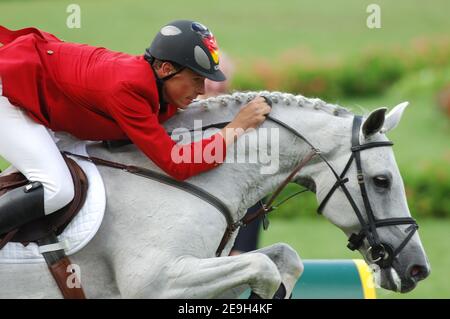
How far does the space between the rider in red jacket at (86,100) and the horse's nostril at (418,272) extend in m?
1.11

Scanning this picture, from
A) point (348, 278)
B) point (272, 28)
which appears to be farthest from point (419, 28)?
point (348, 278)

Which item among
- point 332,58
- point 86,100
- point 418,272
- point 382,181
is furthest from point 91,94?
point 332,58

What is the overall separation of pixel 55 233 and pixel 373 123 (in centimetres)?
167

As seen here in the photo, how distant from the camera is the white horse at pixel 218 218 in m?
3.80

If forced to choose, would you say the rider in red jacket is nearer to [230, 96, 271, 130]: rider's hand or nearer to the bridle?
[230, 96, 271, 130]: rider's hand

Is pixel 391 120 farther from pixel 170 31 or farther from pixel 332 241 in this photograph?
pixel 332 241

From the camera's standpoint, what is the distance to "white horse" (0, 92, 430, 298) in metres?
3.80

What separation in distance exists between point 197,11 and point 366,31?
489 cm

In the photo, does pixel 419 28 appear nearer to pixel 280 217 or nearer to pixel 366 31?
pixel 366 31

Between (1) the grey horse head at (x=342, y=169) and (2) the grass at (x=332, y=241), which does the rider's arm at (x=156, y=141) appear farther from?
(2) the grass at (x=332, y=241)

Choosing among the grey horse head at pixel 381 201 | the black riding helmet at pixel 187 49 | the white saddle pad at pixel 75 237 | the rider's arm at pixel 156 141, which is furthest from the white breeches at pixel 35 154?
the grey horse head at pixel 381 201

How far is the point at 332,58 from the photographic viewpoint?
744 inches

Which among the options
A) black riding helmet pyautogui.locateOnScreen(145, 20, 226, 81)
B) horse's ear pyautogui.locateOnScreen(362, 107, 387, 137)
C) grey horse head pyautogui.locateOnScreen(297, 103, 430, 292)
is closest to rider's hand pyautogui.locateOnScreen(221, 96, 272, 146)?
black riding helmet pyautogui.locateOnScreen(145, 20, 226, 81)

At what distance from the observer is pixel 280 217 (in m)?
12.4
